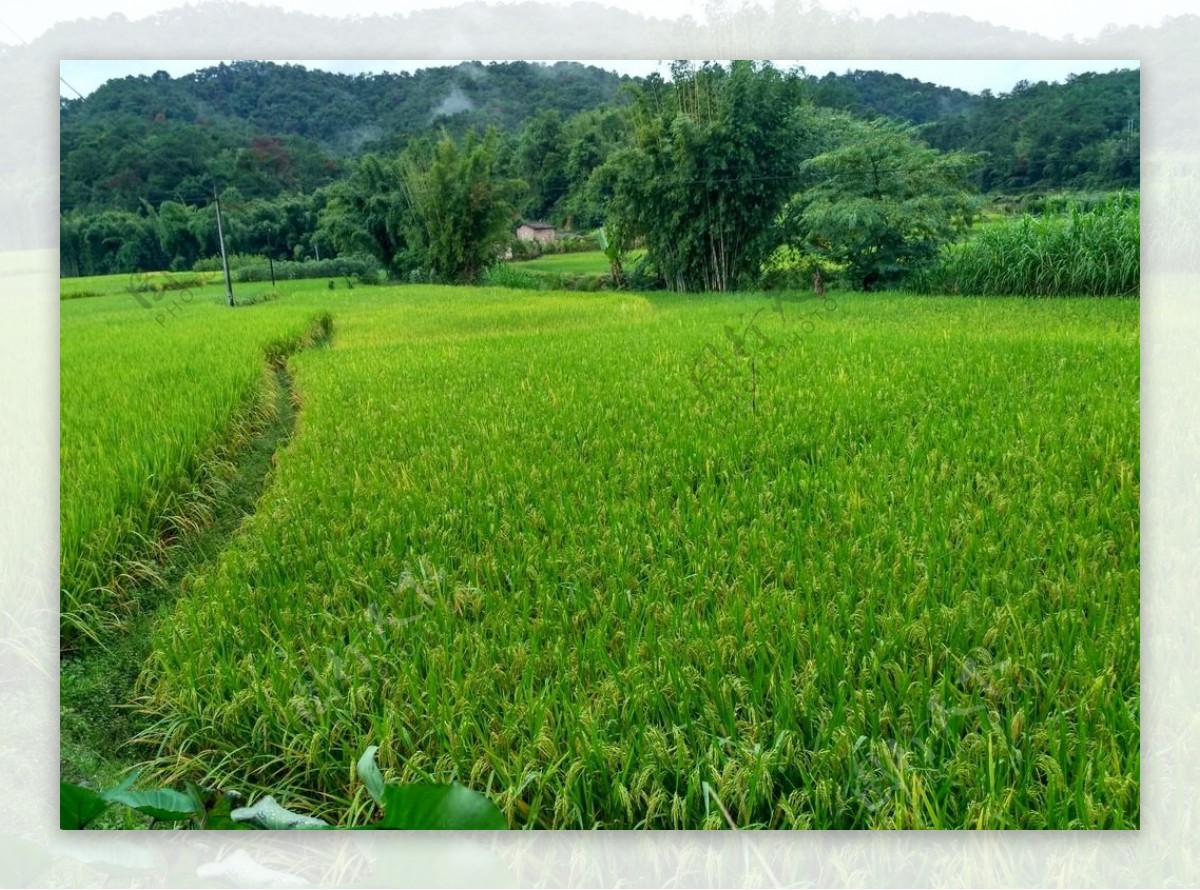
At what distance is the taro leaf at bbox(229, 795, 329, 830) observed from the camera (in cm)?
171

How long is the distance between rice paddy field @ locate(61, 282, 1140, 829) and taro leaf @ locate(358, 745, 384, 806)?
0.13ft

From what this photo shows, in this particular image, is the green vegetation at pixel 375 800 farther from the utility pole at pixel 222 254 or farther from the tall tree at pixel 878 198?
the tall tree at pixel 878 198

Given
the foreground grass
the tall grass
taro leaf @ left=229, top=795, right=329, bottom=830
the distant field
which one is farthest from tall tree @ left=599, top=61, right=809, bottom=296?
taro leaf @ left=229, top=795, right=329, bottom=830

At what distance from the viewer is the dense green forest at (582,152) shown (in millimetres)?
2328

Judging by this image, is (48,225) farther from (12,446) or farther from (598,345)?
(598,345)

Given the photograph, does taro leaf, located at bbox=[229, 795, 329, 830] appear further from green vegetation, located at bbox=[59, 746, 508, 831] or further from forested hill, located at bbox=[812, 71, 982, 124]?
forested hill, located at bbox=[812, 71, 982, 124]

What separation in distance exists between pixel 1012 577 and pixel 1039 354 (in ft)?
2.68

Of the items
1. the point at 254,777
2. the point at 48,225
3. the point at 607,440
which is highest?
the point at 48,225

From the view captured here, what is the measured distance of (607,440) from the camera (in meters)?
2.37

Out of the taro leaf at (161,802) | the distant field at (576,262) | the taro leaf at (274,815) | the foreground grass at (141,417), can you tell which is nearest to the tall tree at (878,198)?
the distant field at (576,262)

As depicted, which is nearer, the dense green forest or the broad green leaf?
the broad green leaf

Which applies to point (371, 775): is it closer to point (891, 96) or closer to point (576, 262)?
point (576, 262)

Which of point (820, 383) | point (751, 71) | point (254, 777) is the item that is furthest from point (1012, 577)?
point (254, 777)

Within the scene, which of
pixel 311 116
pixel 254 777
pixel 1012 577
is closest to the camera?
pixel 254 777
